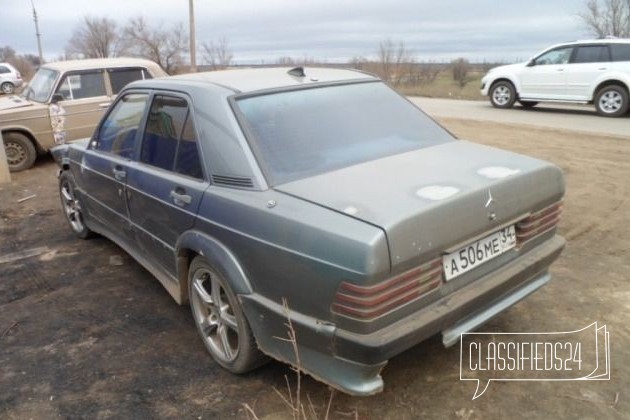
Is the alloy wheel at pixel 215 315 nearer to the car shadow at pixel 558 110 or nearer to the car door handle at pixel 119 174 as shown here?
the car door handle at pixel 119 174

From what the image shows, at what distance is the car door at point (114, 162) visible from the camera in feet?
13.0


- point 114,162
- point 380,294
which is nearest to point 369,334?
point 380,294

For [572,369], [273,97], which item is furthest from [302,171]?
[572,369]

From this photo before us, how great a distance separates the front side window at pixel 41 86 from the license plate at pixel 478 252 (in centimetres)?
868

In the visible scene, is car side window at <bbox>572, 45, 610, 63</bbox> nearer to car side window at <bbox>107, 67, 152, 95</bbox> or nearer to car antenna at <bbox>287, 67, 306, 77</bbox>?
car side window at <bbox>107, 67, 152, 95</bbox>

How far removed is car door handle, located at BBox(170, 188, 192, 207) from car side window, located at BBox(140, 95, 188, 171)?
0.73 feet

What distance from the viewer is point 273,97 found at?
3221mm

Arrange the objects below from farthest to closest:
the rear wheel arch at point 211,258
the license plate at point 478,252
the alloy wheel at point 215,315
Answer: the alloy wheel at point 215,315 < the rear wheel arch at point 211,258 < the license plate at point 478,252

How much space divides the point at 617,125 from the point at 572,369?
10.6 meters

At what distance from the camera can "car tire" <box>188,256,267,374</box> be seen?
2.87m

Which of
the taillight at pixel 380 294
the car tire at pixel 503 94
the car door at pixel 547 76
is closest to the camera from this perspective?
the taillight at pixel 380 294

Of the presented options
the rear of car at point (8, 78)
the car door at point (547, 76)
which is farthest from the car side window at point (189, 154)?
the rear of car at point (8, 78)

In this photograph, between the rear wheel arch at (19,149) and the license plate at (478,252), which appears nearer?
the license plate at (478,252)
